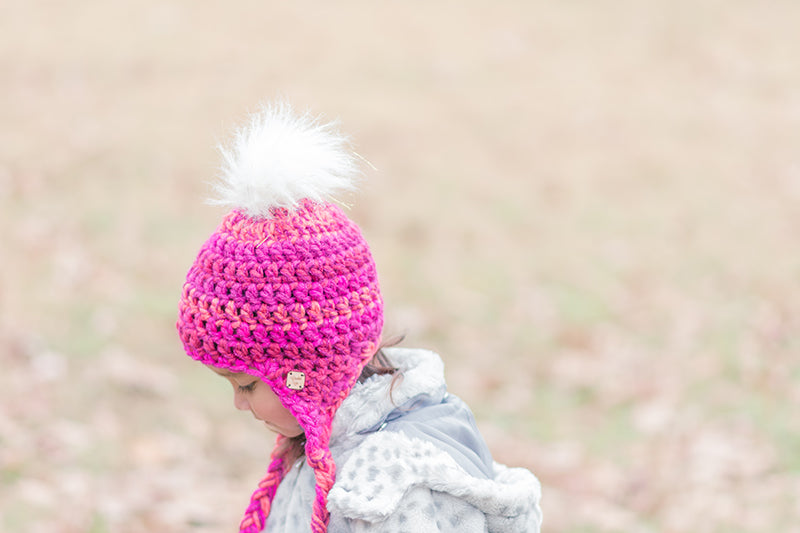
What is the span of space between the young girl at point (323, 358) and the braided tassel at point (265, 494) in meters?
0.10

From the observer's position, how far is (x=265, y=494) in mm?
2020

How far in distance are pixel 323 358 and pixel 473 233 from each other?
5.39 m

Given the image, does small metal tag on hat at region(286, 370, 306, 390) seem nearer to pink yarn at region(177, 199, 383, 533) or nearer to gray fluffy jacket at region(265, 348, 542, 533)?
pink yarn at region(177, 199, 383, 533)

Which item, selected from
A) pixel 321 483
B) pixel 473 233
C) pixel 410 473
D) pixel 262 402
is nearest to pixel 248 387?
pixel 262 402

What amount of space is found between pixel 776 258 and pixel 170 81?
19.2 feet

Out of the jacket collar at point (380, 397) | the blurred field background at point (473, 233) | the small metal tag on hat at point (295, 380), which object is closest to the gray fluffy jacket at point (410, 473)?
the jacket collar at point (380, 397)

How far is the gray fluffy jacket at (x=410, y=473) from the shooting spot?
5.41ft

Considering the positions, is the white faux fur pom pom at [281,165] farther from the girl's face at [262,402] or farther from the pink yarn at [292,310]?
the girl's face at [262,402]

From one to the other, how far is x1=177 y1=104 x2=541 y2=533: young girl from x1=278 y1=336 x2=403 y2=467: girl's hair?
1.1 inches

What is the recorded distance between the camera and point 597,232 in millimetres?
7266

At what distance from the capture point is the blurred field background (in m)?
4.02

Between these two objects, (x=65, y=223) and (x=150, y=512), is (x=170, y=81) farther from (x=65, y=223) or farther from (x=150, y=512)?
(x=150, y=512)

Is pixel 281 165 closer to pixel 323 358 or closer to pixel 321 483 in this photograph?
pixel 323 358

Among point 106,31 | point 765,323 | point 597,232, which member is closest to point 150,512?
point 765,323
